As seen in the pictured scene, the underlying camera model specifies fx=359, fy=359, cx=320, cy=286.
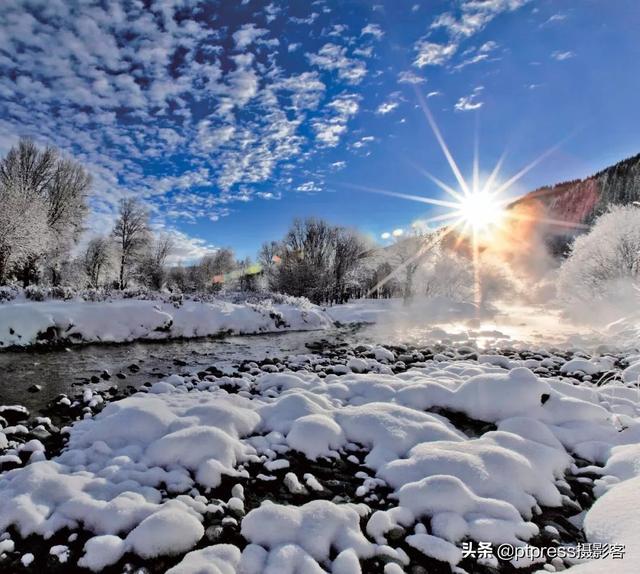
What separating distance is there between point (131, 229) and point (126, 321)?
3412 centimetres

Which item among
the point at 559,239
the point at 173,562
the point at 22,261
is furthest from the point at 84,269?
the point at 559,239

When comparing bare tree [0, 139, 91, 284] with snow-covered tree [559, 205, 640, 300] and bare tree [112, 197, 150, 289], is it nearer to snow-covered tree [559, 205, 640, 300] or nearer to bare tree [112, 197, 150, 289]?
bare tree [112, 197, 150, 289]

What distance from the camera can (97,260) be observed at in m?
51.4

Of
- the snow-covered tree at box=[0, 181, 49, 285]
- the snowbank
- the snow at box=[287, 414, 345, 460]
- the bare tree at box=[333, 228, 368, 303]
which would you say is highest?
the bare tree at box=[333, 228, 368, 303]

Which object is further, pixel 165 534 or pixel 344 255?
pixel 344 255

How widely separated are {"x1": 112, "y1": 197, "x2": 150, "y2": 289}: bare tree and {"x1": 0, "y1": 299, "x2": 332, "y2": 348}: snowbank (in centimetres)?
3033

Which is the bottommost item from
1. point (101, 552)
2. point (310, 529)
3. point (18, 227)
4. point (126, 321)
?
point (101, 552)

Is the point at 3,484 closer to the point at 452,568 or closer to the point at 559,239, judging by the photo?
the point at 452,568

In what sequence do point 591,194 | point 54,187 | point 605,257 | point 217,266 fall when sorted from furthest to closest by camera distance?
1. point 591,194
2. point 217,266
3. point 54,187
4. point 605,257

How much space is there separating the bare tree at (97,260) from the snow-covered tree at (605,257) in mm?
54934

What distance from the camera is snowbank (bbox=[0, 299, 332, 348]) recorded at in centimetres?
Result: 1223

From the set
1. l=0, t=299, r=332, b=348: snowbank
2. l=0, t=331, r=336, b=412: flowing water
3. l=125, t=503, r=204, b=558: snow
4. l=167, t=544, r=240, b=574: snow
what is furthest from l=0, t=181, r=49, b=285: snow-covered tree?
l=167, t=544, r=240, b=574: snow

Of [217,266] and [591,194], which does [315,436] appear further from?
[591,194]

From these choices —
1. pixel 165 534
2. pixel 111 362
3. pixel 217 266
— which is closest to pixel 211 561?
pixel 165 534
